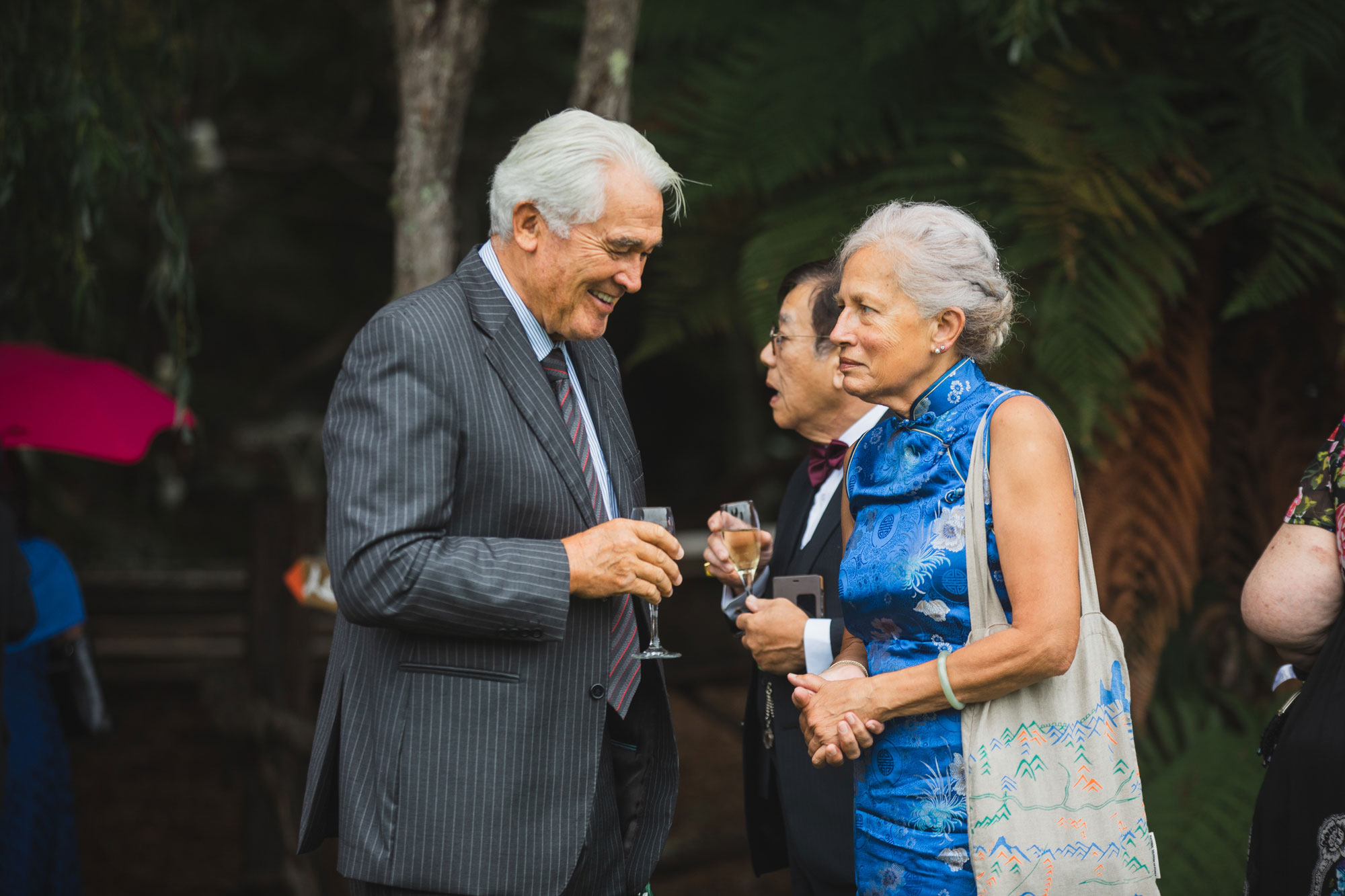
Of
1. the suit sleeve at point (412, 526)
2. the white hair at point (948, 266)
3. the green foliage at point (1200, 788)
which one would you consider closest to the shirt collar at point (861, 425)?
the white hair at point (948, 266)

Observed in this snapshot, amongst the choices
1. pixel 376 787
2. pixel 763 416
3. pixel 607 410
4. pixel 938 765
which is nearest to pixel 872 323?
pixel 607 410

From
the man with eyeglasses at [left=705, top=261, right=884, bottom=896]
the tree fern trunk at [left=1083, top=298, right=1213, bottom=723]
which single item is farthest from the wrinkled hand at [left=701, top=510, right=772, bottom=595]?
the tree fern trunk at [left=1083, top=298, right=1213, bottom=723]

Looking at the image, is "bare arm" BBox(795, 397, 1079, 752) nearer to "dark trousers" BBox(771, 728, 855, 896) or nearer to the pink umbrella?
"dark trousers" BBox(771, 728, 855, 896)

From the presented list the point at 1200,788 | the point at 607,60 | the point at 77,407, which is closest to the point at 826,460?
the point at 607,60

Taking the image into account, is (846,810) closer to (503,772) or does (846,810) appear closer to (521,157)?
(503,772)

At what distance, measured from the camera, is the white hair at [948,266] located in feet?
6.43

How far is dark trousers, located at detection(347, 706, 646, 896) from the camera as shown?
2.01m

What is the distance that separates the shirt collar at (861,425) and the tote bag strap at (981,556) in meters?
0.71

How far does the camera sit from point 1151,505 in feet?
11.1

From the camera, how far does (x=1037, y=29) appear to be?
295 cm

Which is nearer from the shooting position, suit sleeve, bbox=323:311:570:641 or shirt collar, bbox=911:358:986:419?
suit sleeve, bbox=323:311:570:641

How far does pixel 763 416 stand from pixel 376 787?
7.79 meters

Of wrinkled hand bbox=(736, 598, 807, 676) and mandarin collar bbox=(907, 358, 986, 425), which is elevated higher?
mandarin collar bbox=(907, 358, 986, 425)

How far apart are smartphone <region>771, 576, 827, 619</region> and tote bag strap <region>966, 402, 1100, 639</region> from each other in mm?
583
